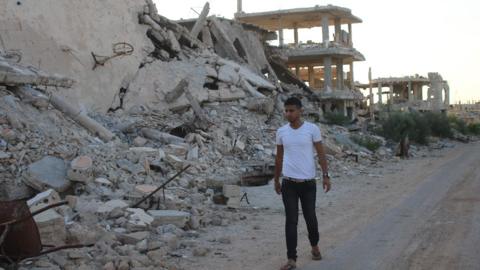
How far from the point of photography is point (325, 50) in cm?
3825

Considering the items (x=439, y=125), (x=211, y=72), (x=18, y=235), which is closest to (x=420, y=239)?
(x=18, y=235)

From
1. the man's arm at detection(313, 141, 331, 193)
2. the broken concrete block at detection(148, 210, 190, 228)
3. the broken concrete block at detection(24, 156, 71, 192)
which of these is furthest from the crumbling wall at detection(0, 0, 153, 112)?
the man's arm at detection(313, 141, 331, 193)

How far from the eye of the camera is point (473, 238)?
655cm

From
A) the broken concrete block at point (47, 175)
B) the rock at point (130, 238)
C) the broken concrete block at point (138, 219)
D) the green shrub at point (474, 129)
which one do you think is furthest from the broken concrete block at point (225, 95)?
the green shrub at point (474, 129)

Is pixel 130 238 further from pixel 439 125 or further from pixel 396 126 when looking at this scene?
pixel 439 125

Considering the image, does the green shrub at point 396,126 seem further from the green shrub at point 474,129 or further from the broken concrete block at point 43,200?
the broken concrete block at point 43,200

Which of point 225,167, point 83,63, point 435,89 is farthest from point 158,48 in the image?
point 435,89

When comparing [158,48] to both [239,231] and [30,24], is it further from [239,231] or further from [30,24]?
[239,231]

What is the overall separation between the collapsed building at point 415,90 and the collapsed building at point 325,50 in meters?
10.6

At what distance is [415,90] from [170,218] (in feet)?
174

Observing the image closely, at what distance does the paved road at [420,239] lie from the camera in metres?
5.54

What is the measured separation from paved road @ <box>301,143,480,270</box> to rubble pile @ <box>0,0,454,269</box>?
175 cm

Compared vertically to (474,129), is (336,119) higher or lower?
higher

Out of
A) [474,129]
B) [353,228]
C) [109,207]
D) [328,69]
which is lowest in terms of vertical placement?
[474,129]
